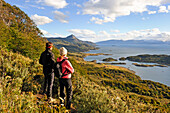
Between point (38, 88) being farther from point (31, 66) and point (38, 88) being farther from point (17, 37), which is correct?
point (17, 37)

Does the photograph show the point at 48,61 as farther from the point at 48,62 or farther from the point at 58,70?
the point at 58,70

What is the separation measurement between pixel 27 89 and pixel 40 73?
1555mm

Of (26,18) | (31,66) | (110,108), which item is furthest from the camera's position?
(26,18)

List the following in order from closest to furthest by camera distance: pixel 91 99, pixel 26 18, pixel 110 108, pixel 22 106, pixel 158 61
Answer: pixel 22 106
pixel 110 108
pixel 91 99
pixel 26 18
pixel 158 61

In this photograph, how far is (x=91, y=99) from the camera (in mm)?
4836

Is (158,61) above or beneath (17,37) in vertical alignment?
beneath

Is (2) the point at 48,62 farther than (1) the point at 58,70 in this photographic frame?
Yes

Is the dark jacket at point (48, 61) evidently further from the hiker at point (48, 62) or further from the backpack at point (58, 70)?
the backpack at point (58, 70)

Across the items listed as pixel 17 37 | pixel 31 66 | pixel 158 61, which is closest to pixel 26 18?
pixel 17 37

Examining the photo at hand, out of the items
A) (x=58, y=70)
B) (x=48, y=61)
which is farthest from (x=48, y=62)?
(x=58, y=70)

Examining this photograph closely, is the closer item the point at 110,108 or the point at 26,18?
the point at 110,108

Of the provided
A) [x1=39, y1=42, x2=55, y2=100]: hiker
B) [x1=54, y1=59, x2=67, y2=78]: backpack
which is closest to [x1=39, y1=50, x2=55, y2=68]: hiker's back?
[x1=39, y1=42, x2=55, y2=100]: hiker

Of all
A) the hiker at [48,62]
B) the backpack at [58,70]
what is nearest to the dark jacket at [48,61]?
the hiker at [48,62]

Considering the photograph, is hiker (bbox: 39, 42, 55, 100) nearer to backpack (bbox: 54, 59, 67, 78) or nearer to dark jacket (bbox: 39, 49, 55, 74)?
dark jacket (bbox: 39, 49, 55, 74)
